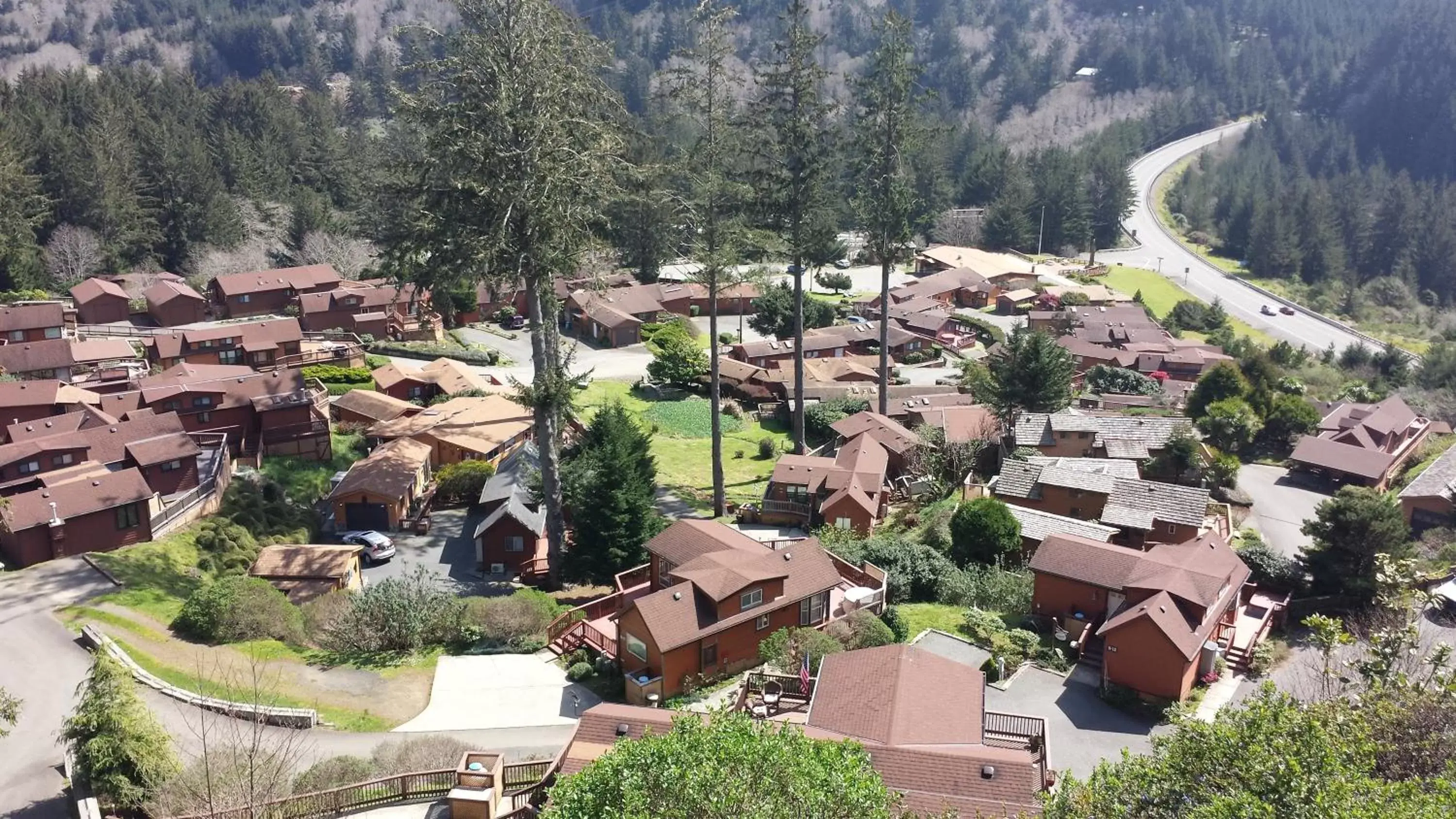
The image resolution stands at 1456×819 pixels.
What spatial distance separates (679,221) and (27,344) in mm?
37750

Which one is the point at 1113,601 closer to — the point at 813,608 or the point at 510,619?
the point at 813,608

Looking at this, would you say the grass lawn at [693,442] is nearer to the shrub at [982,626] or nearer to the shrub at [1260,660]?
the shrub at [982,626]

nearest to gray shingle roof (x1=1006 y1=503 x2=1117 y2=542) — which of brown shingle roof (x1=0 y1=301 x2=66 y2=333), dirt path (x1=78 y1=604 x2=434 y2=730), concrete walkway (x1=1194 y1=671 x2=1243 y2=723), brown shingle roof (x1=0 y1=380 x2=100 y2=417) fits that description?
concrete walkway (x1=1194 y1=671 x2=1243 y2=723)

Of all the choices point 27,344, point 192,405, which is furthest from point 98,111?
point 192,405

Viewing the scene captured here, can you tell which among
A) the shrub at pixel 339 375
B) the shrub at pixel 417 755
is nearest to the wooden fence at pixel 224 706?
the shrub at pixel 417 755

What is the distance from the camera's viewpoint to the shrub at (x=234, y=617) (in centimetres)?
2706

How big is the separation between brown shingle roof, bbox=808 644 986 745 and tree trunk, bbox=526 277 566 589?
517 inches

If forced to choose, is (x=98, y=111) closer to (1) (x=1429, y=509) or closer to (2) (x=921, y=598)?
(2) (x=921, y=598)

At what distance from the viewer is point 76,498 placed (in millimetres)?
32594

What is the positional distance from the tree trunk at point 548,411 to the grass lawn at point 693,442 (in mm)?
6631

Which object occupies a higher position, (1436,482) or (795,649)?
(795,649)

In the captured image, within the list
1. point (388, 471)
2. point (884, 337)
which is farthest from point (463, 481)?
point (884, 337)

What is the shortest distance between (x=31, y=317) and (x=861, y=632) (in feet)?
183

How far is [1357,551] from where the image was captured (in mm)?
34344
